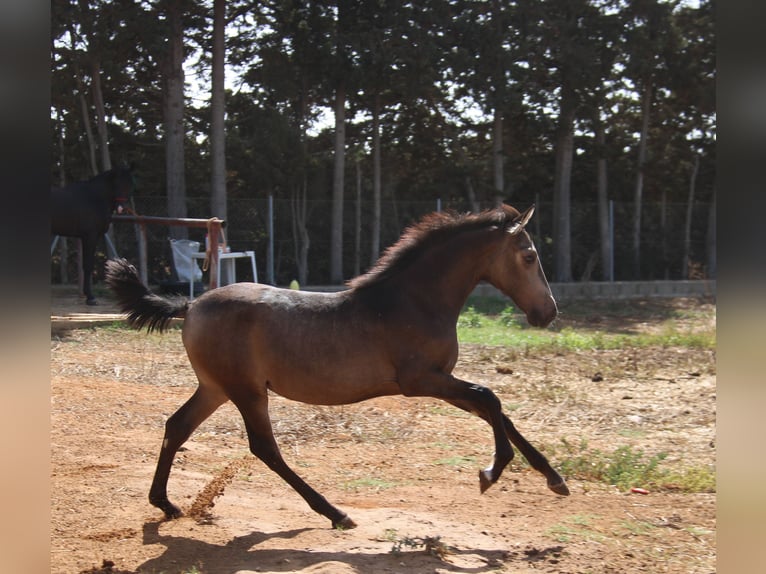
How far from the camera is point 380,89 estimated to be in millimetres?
19703

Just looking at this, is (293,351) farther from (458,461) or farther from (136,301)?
(458,461)

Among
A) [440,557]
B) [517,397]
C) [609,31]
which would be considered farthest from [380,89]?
[440,557]

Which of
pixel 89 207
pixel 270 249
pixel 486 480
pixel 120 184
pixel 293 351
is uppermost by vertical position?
pixel 120 184

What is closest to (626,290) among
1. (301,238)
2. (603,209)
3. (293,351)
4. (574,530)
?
(603,209)

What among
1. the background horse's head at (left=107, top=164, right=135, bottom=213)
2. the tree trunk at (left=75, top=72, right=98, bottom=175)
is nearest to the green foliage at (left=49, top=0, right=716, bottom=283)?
the tree trunk at (left=75, top=72, right=98, bottom=175)

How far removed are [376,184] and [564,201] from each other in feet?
17.5

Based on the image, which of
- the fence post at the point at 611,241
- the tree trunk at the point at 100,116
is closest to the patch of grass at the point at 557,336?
the fence post at the point at 611,241

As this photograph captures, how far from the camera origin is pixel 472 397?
4.70 meters

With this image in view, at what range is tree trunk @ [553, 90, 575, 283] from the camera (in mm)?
20828

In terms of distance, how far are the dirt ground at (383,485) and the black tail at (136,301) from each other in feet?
4.09

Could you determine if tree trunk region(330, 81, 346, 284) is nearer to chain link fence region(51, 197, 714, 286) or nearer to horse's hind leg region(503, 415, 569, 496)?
chain link fence region(51, 197, 714, 286)

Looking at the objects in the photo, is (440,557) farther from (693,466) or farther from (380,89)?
(380,89)

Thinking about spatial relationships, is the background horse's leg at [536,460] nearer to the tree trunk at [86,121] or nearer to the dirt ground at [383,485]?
the dirt ground at [383,485]
